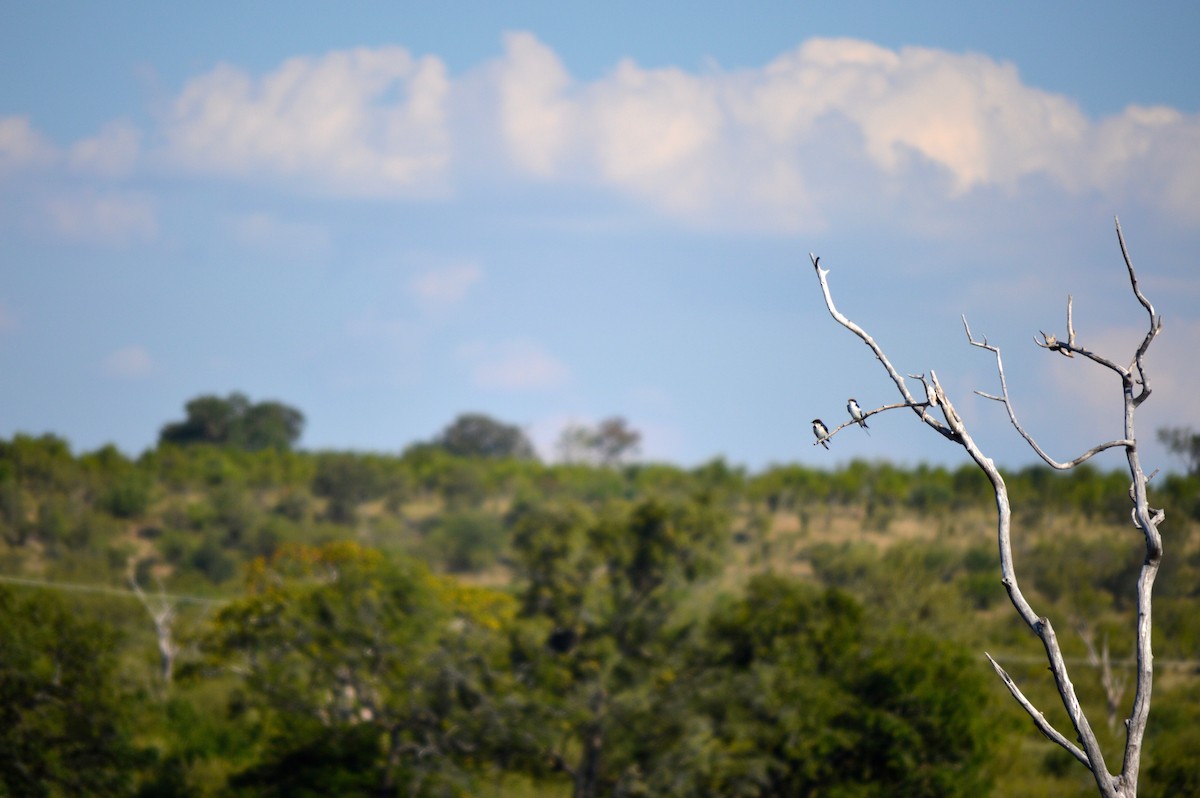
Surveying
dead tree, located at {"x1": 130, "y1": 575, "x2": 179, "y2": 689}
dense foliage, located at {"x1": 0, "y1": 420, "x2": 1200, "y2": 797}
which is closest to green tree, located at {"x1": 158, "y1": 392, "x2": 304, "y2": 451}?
dead tree, located at {"x1": 130, "y1": 575, "x2": 179, "y2": 689}

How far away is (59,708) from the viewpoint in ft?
93.5

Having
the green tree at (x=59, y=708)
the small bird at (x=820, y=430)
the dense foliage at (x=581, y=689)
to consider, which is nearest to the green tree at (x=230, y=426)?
the dense foliage at (x=581, y=689)

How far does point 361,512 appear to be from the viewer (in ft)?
262

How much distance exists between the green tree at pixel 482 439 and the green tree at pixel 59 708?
85909 millimetres

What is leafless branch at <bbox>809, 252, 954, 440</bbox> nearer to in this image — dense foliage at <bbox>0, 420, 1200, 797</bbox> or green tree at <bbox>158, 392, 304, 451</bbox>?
dense foliage at <bbox>0, 420, 1200, 797</bbox>

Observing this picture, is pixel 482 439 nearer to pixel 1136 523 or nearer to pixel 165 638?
pixel 165 638

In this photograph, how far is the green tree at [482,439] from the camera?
11644 centimetres

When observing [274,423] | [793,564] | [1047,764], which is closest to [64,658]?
[1047,764]

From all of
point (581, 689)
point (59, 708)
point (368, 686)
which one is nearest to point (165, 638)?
point (59, 708)

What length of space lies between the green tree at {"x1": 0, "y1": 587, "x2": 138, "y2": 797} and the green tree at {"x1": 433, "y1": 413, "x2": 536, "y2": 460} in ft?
282

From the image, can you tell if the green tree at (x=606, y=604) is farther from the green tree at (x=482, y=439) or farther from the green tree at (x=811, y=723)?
the green tree at (x=482, y=439)

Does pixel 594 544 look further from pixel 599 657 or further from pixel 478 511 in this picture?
pixel 478 511

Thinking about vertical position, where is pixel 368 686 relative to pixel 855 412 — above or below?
below

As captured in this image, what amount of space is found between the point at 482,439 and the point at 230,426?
21.8m
